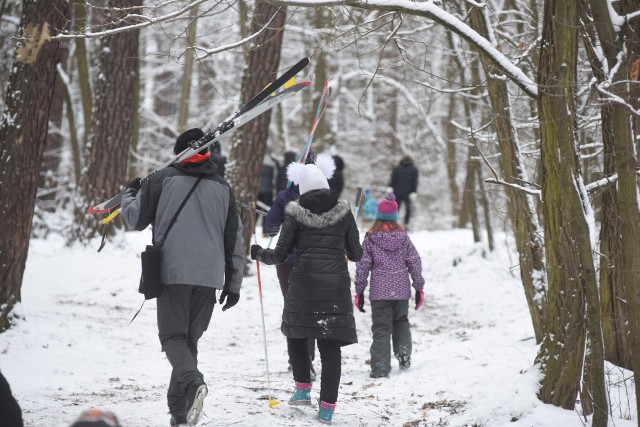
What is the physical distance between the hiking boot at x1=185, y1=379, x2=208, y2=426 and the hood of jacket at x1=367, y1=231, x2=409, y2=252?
9.43ft

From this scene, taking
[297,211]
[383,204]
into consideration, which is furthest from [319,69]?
[297,211]

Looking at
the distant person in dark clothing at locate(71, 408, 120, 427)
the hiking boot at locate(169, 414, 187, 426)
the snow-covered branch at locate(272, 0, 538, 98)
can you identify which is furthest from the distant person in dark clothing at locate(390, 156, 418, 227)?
the distant person in dark clothing at locate(71, 408, 120, 427)

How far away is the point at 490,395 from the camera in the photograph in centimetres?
594

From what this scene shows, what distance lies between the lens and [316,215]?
5.48 meters

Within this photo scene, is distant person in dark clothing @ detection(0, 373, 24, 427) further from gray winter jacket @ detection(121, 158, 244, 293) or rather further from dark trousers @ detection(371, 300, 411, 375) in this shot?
dark trousers @ detection(371, 300, 411, 375)

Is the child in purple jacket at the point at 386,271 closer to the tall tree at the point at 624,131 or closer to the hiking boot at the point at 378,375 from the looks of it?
the hiking boot at the point at 378,375

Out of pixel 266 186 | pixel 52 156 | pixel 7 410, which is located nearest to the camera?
pixel 7 410

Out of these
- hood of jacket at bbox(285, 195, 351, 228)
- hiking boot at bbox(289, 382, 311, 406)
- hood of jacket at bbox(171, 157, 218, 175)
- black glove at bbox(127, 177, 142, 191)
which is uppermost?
hood of jacket at bbox(171, 157, 218, 175)

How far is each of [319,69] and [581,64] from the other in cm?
1249

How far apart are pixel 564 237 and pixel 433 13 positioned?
1706 millimetres

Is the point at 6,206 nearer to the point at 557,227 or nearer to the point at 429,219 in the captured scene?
the point at 557,227

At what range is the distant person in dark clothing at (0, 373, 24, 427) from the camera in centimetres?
313

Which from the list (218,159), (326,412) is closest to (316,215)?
(326,412)

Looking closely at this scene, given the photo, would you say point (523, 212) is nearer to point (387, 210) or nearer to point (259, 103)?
point (387, 210)
